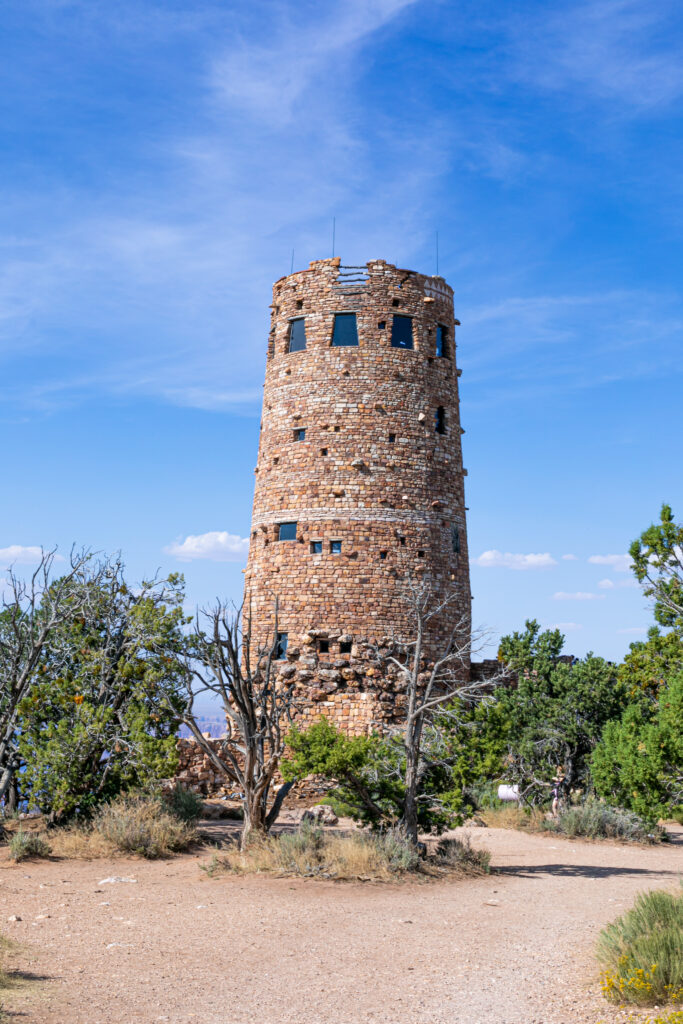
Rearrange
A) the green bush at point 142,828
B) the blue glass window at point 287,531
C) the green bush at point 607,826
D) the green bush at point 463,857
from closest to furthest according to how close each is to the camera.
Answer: the green bush at point 463,857
the green bush at point 142,828
the green bush at point 607,826
the blue glass window at point 287,531

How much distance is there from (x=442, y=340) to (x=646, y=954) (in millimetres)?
20950

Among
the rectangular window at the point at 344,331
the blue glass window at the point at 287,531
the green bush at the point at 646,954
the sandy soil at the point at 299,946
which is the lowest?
the sandy soil at the point at 299,946

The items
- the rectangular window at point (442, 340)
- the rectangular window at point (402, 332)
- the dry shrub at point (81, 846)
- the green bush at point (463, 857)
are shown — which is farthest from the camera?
the rectangular window at point (442, 340)

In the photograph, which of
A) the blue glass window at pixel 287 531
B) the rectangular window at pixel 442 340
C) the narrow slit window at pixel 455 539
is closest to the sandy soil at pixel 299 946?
the blue glass window at pixel 287 531

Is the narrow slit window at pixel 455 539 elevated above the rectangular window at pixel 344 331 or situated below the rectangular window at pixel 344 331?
below

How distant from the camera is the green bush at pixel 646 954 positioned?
7.59 metres

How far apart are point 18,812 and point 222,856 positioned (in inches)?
230

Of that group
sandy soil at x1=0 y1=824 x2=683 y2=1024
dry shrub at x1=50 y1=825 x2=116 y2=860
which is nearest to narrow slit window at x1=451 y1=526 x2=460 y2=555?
sandy soil at x1=0 y1=824 x2=683 y2=1024

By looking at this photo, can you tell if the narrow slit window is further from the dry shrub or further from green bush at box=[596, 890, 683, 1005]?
green bush at box=[596, 890, 683, 1005]

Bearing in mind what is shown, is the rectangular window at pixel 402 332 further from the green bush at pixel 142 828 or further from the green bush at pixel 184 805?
the green bush at pixel 142 828

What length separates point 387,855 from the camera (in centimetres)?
1403

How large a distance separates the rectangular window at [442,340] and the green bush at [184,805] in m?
14.8

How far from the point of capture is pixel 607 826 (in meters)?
20.4

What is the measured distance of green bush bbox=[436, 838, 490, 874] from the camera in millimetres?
14828
